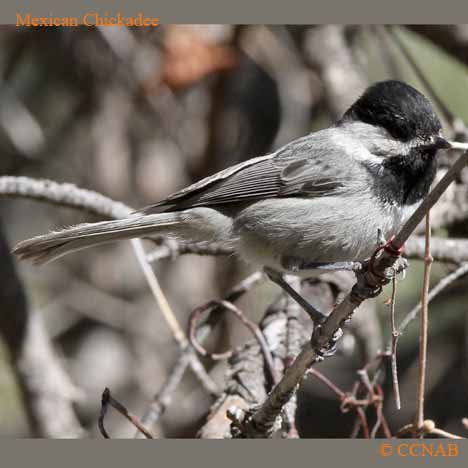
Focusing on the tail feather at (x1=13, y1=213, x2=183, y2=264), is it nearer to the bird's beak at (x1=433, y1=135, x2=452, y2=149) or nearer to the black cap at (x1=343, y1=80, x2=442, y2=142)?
the black cap at (x1=343, y1=80, x2=442, y2=142)

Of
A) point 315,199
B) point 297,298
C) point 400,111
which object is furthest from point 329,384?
point 400,111

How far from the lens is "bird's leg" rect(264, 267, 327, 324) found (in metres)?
2.93

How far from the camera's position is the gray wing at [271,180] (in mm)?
3137

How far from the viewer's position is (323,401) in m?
4.44

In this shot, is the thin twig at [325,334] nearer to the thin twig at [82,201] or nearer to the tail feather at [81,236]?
the thin twig at [82,201]

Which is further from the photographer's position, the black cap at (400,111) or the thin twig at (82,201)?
the thin twig at (82,201)

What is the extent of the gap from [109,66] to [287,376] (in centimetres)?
354

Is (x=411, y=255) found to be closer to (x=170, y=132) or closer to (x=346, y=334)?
(x=346, y=334)

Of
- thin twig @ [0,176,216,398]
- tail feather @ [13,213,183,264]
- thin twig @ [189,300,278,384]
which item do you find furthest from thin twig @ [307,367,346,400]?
tail feather @ [13,213,183,264]

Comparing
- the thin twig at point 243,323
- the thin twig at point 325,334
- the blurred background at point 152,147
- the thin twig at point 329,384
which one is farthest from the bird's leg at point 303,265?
the blurred background at point 152,147

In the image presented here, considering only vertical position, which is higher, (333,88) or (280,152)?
(333,88)

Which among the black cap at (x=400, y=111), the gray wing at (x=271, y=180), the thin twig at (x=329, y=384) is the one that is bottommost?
the thin twig at (x=329, y=384)

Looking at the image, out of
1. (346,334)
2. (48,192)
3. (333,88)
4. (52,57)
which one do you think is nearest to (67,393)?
(48,192)

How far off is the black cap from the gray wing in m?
0.23
